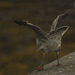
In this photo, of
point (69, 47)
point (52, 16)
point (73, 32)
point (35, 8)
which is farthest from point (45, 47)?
point (35, 8)

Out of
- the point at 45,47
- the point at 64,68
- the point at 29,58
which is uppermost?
the point at 45,47

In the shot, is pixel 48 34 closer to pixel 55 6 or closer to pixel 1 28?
pixel 1 28

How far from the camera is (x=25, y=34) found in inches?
928

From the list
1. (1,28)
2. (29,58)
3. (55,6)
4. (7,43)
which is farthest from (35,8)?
(29,58)

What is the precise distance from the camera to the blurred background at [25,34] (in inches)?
712

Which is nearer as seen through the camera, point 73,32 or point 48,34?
point 48,34

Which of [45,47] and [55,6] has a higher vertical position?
[45,47]

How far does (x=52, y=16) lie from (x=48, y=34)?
21.2 metres

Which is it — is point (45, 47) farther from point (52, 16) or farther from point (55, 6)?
point (55, 6)

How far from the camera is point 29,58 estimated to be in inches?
749

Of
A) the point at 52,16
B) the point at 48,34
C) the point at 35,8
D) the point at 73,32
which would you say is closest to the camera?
the point at 48,34

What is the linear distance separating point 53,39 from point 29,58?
40.1 feet

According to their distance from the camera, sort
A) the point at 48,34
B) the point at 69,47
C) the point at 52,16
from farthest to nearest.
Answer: the point at 52,16 < the point at 69,47 < the point at 48,34

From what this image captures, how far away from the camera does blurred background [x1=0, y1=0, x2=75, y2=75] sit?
59.4 ft
